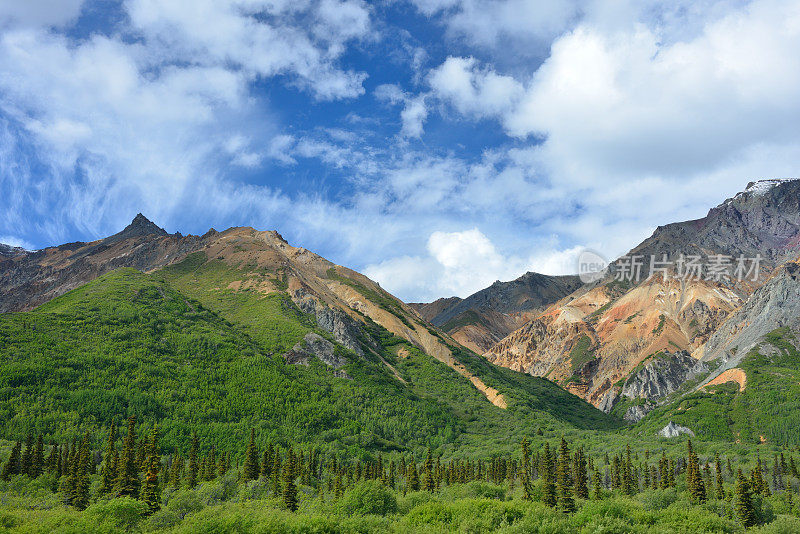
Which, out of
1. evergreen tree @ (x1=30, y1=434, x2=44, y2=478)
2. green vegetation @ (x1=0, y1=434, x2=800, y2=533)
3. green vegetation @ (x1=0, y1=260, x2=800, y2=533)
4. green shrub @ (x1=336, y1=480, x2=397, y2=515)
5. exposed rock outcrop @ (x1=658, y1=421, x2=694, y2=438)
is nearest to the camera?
green vegetation @ (x1=0, y1=434, x2=800, y2=533)

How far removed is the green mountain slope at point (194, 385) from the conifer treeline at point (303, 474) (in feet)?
41.5

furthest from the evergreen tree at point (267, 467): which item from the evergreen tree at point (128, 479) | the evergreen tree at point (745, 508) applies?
the evergreen tree at point (745, 508)

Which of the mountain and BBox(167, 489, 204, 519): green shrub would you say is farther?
the mountain

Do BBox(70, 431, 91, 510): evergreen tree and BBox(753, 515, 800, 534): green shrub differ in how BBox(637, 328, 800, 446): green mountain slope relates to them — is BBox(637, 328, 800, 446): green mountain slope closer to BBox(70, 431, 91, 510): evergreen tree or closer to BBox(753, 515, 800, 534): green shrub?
BBox(753, 515, 800, 534): green shrub

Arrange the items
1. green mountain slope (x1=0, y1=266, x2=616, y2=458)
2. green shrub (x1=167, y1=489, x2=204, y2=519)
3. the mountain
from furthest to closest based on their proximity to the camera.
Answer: the mountain
green mountain slope (x1=0, y1=266, x2=616, y2=458)
green shrub (x1=167, y1=489, x2=204, y2=519)

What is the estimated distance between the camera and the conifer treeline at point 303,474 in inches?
2867

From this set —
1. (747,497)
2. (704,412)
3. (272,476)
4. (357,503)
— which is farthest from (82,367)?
(704,412)

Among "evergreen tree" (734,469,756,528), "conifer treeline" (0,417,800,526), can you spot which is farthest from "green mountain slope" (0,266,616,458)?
"evergreen tree" (734,469,756,528)

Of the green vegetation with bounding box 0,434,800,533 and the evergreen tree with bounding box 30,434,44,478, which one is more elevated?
the evergreen tree with bounding box 30,434,44,478

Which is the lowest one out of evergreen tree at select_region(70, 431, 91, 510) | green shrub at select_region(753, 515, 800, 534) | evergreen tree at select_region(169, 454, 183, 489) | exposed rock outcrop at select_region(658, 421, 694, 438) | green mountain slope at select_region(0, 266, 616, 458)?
exposed rock outcrop at select_region(658, 421, 694, 438)

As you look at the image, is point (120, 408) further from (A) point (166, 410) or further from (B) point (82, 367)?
(B) point (82, 367)

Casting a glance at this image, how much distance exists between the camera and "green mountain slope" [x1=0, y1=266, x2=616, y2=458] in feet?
404

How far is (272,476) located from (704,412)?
165 m

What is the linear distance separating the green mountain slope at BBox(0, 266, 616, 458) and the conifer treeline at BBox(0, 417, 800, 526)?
41.5 feet
